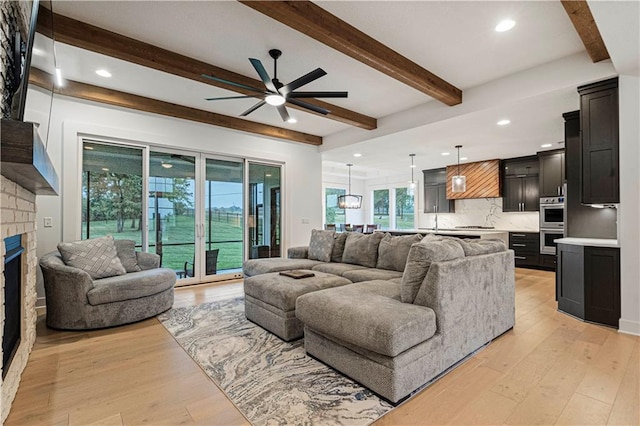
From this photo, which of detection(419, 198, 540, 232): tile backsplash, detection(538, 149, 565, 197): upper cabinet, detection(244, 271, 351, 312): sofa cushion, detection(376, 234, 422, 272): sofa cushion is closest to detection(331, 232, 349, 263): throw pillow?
detection(376, 234, 422, 272): sofa cushion

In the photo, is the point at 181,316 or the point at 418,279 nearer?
the point at 418,279

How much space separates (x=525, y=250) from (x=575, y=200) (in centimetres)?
338

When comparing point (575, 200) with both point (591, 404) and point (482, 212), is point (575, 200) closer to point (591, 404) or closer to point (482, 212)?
point (591, 404)

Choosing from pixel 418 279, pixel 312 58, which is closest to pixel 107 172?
pixel 312 58

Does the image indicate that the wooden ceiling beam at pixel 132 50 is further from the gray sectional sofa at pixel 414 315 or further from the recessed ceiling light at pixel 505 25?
the recessed ceiling light at pixel 505 25

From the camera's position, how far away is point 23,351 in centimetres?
237

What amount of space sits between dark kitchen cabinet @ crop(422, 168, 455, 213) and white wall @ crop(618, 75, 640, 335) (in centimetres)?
567

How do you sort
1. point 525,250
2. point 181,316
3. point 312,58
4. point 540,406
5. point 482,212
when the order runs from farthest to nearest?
point 482,212
point 525,250
point 181,316
point 312,58
point 540,406

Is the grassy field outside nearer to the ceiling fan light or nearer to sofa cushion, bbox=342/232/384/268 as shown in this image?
sofa cushion, bbox=342/232/384/268

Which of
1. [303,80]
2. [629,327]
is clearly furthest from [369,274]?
[629,327]

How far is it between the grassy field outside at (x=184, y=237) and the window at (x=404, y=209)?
620 centimetres

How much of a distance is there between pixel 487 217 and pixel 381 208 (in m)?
3.67

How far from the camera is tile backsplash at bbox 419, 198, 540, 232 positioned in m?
7.59

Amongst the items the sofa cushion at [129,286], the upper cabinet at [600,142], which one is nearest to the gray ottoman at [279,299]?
the sofa cushion at [129,286]
